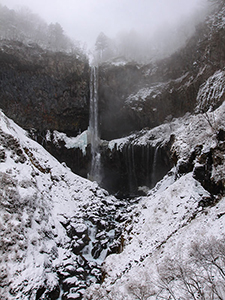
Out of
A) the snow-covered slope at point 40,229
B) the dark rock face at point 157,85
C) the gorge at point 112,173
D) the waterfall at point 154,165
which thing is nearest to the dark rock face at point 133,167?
the waterfall at point 154,165

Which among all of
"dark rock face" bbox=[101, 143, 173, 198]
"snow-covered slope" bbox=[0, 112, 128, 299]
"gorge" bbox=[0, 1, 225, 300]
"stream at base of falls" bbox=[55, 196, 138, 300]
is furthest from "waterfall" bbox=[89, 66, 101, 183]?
"snow-covered slope" bbox=[0, 112, 128, 299]

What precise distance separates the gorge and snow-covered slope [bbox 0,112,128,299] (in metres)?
0.09

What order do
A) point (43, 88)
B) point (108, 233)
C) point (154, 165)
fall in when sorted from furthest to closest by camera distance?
point (43, 88) < point (154, 165) < point (108, 233)

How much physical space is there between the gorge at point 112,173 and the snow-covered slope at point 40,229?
91 mm

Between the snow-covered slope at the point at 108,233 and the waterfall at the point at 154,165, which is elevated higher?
the waterfall at the point at 154,165

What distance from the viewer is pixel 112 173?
4338 cm

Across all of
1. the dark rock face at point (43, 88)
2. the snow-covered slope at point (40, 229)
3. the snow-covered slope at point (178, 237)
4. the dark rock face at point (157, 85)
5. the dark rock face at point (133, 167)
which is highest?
the dark rock face at point (43, 88)

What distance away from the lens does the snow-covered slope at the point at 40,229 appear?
1329 cm

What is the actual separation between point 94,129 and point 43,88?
47.0ft

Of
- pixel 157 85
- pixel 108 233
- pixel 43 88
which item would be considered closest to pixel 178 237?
pixel 108 233

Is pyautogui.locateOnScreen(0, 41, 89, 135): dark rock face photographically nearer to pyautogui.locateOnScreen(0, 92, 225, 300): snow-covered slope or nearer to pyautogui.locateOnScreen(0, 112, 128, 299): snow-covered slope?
pyautogui.locateOnScreen(0, 112, 128, 299): snow-covered slope

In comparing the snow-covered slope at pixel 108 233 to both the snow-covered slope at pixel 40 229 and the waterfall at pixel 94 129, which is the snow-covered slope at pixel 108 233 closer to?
the snow-covered slope at pixel 40 229

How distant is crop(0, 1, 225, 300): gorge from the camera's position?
12.4 meters

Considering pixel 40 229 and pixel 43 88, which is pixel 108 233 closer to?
pixel 40 229
